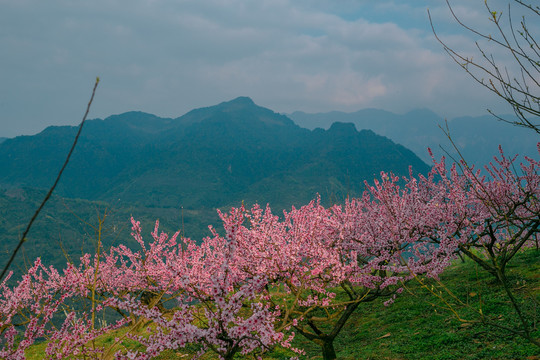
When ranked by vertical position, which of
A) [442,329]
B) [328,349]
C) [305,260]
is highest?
[305,260]

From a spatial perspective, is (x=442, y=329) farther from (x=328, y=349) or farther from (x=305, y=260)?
(x=305, y=260)

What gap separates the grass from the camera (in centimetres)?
1053

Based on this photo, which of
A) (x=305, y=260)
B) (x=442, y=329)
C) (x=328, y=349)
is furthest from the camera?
(x=442, y=329)

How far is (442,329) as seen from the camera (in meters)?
12.8

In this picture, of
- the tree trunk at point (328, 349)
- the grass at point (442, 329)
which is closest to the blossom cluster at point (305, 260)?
the tree trunk at point (328, 349)

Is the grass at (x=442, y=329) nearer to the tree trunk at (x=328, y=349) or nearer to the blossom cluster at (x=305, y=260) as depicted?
the tree trunk at (x=328, y=349)

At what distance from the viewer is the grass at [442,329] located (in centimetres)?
1053

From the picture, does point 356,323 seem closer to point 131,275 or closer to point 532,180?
point 532,180

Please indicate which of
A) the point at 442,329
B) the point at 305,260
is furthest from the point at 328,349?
the point at 442,329

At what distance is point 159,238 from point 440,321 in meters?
13.1

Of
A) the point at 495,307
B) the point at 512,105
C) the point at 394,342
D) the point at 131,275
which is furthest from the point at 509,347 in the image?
the point at 131,275

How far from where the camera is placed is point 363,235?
13.1 meters

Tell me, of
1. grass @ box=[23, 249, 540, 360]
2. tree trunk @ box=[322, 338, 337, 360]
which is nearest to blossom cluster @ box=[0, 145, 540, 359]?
tree trunk @ box=[322, 338, 337, 360]

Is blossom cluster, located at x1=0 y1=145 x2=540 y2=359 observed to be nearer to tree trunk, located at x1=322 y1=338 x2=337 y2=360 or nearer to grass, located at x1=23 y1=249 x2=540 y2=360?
tree trunk, located at x1=322 y1=338 x2=337 y2=360
